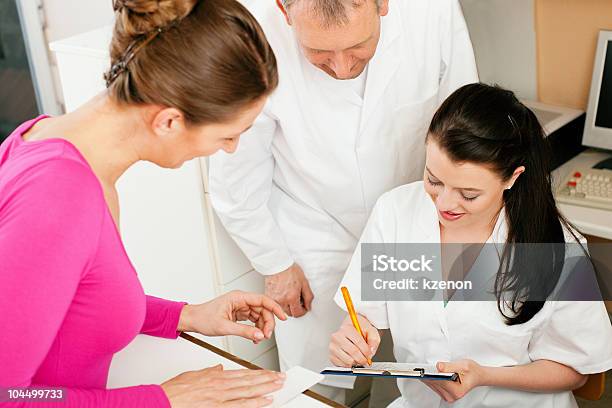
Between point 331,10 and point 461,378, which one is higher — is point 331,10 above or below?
above

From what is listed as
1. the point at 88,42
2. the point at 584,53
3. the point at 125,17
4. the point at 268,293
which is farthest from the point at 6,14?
the point at 125,17

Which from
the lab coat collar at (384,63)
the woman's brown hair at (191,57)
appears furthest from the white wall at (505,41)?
the woman's brown hair at (191,57)

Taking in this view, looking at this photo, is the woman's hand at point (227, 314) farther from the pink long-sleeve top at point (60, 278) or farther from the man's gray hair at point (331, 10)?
the man's gray hair at point (331, 10)

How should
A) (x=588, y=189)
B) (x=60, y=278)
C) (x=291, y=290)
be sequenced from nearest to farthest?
1. (x=60, y=278)
2. (x=291, y=290)
3. (x=588, y=189)

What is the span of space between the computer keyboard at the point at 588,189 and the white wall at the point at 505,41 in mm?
366

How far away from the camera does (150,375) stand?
4.29 feet

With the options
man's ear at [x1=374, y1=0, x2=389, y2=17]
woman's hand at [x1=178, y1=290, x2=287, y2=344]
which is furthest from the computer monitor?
woman's hand at [x1=178, y1=290, x2=287, y2=344]

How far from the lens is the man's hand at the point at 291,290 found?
1858 mm

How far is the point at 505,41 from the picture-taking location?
2.35m

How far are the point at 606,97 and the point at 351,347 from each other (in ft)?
3.59

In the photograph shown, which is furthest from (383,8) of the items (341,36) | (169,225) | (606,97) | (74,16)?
(74,16)

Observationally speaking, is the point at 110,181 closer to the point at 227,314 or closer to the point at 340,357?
the point at 227,314

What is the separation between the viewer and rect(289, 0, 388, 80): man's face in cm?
142

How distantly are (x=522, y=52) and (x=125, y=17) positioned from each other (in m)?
1.54
